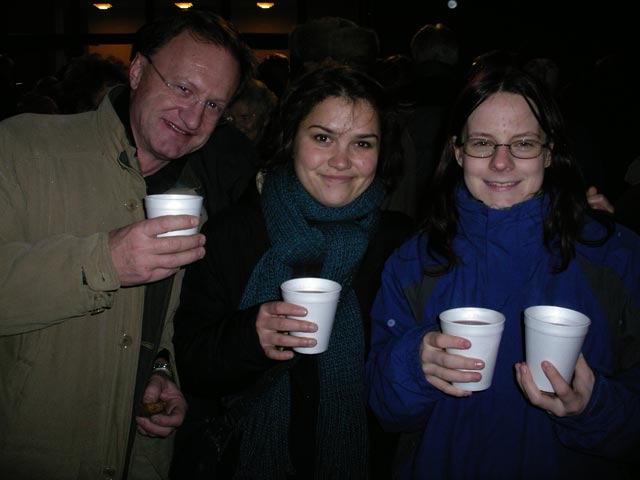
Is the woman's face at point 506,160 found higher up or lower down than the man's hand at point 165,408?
higher up

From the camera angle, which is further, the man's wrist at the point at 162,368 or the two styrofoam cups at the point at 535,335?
the man's wrist at the point at 162,368

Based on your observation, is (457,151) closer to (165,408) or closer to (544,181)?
(544,181)

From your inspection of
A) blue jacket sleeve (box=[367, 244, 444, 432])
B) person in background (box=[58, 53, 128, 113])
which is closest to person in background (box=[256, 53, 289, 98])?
person in background (box=[58, 53, 128, 113])

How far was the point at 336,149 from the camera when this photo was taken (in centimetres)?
236

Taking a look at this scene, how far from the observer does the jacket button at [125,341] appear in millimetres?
1991

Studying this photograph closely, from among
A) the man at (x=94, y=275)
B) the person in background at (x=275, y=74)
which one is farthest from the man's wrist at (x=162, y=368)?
the person in background at (x=275, y=74)

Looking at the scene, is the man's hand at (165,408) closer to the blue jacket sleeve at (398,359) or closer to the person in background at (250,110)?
the blue jacket sleeve at (398,359)

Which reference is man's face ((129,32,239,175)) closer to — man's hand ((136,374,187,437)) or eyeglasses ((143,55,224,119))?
eyeglasses ((143,55,224,119))

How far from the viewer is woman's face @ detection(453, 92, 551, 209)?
6.45 ft

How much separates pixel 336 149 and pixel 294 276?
2.24ft

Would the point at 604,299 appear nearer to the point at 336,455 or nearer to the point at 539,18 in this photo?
the point at 336,455

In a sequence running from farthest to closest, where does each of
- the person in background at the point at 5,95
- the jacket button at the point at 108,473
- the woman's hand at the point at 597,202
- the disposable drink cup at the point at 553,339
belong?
the person in background at the point at 5,95 → the woman's hand at the point at 597,202 → the jacket button at the point at 108,473 → the disposable drink cup at the point at 553,339

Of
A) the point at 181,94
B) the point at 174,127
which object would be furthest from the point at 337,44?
the point at 174,127

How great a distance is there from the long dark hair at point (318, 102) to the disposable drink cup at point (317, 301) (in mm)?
870
